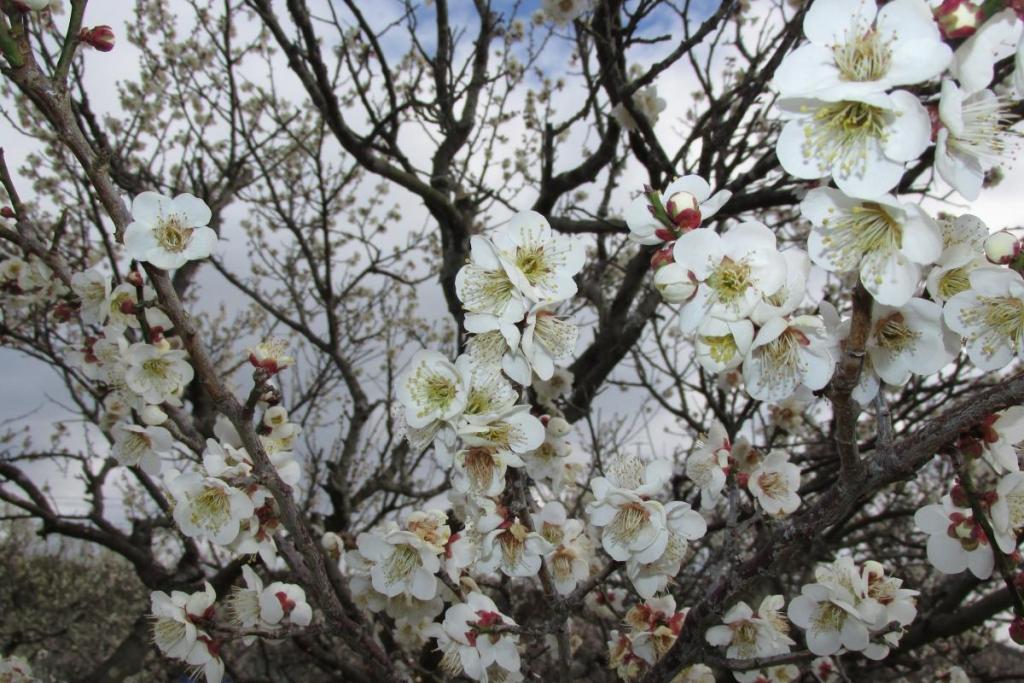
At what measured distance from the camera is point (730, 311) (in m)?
1.08

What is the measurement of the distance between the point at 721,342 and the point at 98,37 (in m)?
1.59

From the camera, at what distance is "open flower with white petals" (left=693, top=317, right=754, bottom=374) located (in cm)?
107

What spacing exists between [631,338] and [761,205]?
95 cm

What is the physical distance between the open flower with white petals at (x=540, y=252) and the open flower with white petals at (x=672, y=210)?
0.60 feet

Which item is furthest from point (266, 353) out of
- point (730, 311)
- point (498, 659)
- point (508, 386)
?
point (730, 311)

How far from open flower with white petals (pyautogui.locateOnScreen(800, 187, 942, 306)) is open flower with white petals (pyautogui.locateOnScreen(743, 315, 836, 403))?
107 mm

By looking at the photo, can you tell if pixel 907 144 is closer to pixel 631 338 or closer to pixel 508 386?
pixel 508 386

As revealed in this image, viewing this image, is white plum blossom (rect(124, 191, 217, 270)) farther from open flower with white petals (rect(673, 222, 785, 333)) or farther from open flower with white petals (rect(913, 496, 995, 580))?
open flower with white petals (rect(913, 496, 995, 580))

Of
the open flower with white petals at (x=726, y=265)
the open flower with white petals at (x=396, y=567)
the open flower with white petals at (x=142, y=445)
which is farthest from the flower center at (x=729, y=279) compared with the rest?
the open flower with white petals at (x=142, y=445)

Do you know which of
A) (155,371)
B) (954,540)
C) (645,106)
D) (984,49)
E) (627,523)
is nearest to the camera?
(984,49)

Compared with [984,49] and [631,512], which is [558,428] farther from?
[984,49]

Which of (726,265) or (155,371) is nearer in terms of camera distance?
(726,265)

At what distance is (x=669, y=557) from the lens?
1.79 meters

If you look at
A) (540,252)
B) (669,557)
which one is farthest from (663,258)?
(669,557)
